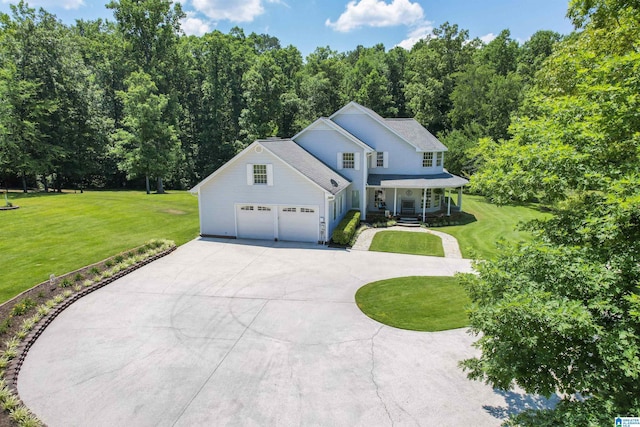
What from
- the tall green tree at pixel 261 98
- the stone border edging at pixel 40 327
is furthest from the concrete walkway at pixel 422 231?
the tall green tree at pixel 261 98

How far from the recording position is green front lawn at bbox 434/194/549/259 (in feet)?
64.5

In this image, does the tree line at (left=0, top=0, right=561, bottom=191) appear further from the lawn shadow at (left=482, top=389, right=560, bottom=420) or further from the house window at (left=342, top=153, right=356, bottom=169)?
the lawn shadow at (left=482, top=389, right=560, bottom=420)

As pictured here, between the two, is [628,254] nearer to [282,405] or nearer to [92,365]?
[282,405]

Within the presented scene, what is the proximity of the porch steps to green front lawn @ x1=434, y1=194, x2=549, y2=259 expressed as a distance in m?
1.56

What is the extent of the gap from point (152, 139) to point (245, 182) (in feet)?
71.7

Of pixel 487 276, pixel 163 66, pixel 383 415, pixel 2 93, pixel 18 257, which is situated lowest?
pixel 383 415

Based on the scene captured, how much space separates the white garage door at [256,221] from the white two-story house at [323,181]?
2.3 inches

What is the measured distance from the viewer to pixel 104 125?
43000 mm

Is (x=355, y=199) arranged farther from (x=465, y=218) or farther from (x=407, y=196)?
(x=465, y=218)

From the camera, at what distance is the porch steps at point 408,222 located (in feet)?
79.2

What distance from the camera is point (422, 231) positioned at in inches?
898

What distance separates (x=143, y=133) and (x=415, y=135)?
2658cm

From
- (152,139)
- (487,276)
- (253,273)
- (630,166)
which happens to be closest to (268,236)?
(253,273)

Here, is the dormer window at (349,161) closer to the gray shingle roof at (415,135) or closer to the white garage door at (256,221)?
the gray shingle roof at (415,135)
